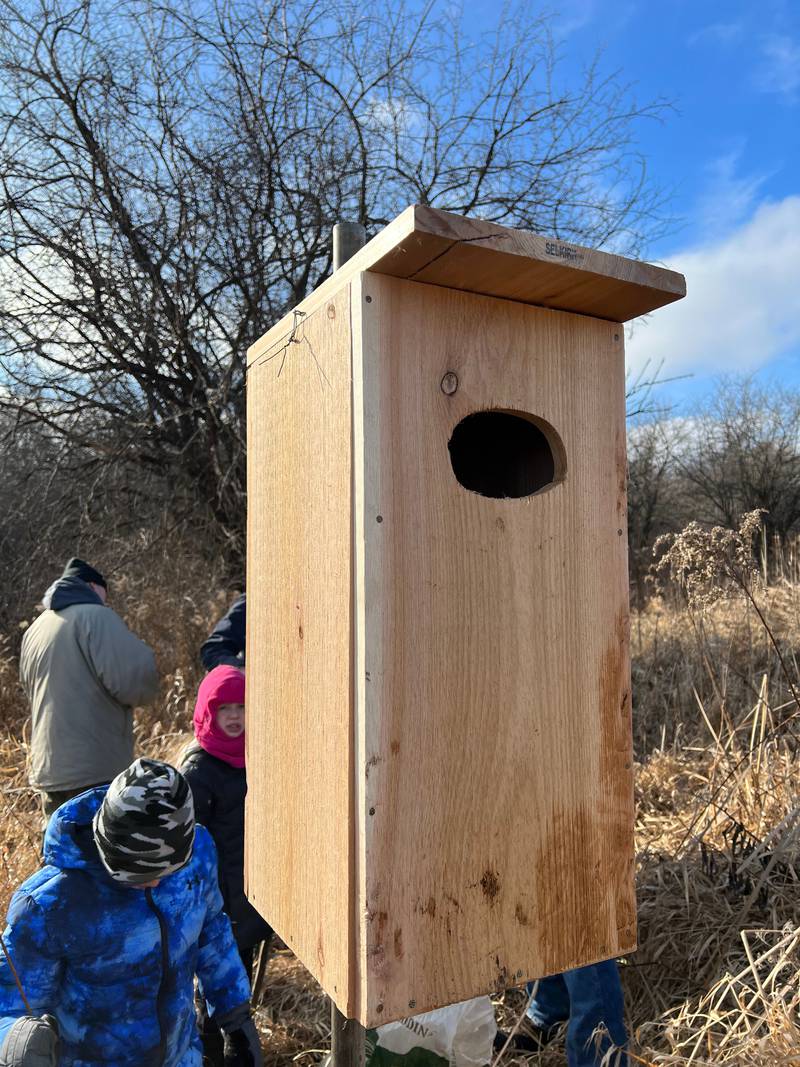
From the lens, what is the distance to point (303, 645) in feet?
4.85

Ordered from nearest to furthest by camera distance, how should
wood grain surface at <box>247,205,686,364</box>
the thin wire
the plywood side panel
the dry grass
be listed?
wood grain surface at <box>247,205,686,364</box>, the plywood side panel, the thin wire, the dry grass

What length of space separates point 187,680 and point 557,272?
5.19m

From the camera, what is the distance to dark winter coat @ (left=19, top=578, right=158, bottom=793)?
3.50 m

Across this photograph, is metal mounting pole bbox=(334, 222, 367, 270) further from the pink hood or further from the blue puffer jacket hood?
the pink hood

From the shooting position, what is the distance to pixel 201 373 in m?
6.02

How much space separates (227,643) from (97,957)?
6.36ft

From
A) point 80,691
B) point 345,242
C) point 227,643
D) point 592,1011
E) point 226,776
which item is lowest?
point 592,1011

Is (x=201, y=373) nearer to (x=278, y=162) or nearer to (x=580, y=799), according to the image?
(x=278, y=162)

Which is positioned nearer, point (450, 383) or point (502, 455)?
point (450, 383)

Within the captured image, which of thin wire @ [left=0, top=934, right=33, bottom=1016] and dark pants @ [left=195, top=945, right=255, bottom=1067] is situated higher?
thin wire @ [left=0, top=934, right=33, bottom=1016]

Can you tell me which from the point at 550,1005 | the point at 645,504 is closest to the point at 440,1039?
the point at 550,1005

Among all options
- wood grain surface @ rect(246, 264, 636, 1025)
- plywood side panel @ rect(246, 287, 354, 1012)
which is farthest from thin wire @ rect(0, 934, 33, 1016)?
wood grain surface @ rect(246, 264, 636, 1025)

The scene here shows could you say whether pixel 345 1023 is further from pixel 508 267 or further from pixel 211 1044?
pixel 508 267

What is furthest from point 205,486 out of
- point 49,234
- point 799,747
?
point 799,747
